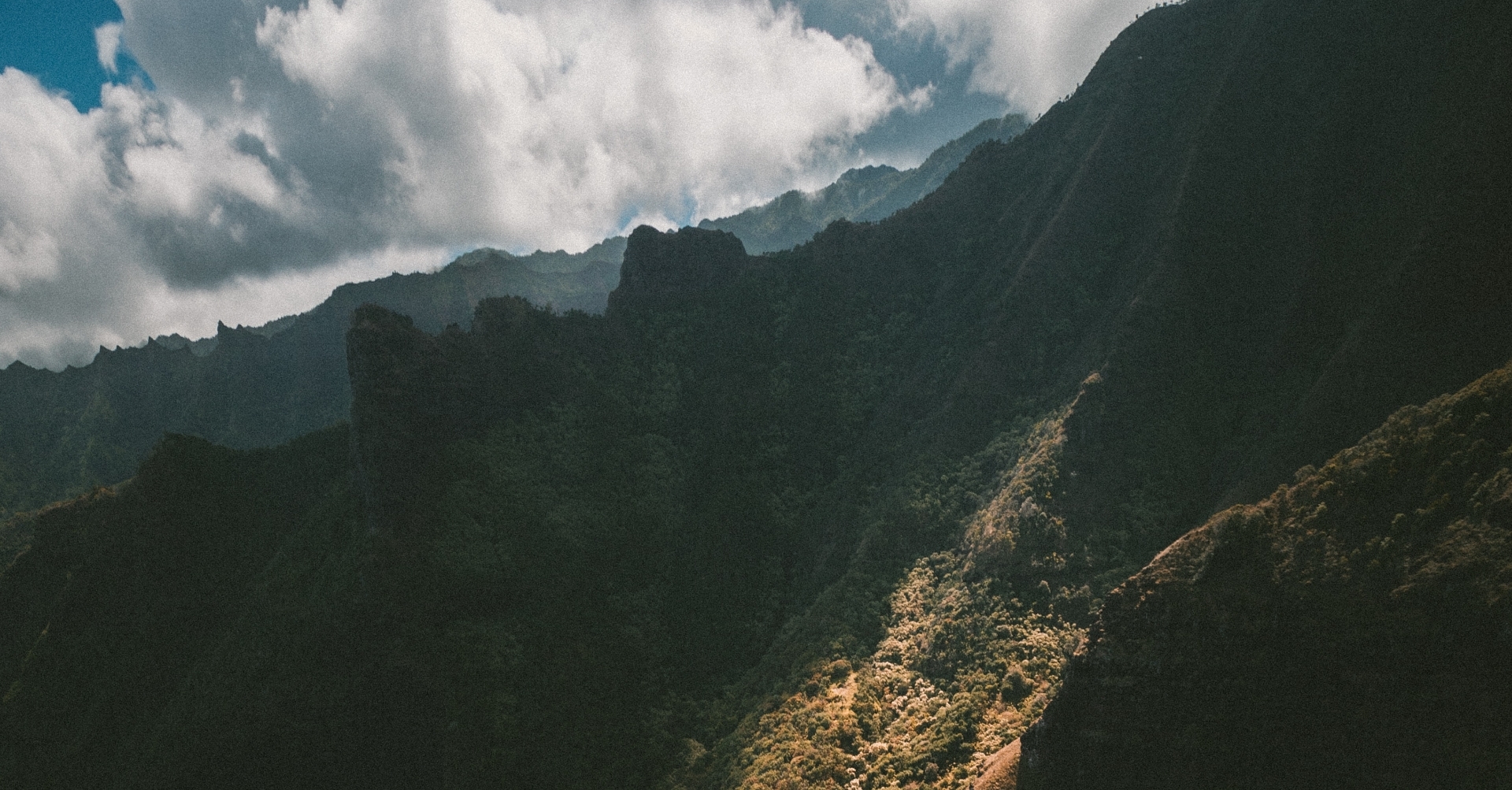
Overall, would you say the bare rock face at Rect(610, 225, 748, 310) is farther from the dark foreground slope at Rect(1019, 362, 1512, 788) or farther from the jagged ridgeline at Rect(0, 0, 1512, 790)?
the dark foreground slope at Rect(1019, 362, 1512, 788)

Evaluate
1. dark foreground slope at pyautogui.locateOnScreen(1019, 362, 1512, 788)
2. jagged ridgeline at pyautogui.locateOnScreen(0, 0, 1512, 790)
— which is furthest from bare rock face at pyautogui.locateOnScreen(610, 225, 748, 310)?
dark foreground slope at pyautogui.locateOnScreen(1019, 362, 1512, 788)

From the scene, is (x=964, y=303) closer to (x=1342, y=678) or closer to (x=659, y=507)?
(x=659, y=507)

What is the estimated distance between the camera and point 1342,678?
2478 cm

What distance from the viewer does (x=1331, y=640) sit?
25.5 meters

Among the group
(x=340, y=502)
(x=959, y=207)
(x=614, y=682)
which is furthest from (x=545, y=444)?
(x=959, y=207)

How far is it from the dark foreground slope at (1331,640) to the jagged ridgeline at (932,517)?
179 mm

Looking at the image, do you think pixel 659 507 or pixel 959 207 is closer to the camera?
pixel 659 507

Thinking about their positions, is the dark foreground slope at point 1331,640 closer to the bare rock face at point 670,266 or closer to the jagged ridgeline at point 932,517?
the jagged ridgeline at point 932,517

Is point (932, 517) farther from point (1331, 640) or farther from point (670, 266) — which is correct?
point (670, 266)

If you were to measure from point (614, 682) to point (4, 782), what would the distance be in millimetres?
62223

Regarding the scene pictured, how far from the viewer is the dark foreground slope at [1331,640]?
21.8 metres

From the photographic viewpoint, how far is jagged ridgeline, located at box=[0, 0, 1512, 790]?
3077 centimetres

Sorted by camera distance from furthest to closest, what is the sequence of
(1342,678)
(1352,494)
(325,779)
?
(325,779) → (1352,494) → (1342,678)

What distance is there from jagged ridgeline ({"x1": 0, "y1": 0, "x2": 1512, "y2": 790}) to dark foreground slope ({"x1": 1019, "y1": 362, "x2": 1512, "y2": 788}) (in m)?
0.18
